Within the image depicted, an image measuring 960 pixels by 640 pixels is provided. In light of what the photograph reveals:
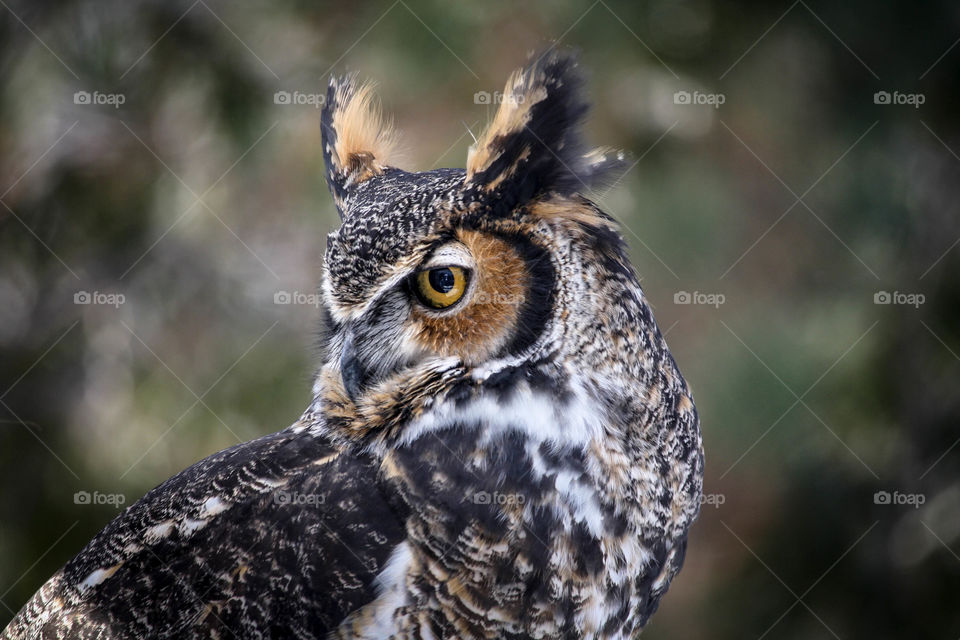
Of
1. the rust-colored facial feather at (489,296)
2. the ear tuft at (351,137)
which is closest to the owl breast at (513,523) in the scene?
the rust-colored facial feather at (489,296)

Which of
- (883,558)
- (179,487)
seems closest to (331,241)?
(179,487)

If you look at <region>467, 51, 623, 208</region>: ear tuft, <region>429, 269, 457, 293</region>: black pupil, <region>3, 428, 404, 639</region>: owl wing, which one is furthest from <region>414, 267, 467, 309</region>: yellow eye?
<region>3, 428, 404, 639</region>: owl wing

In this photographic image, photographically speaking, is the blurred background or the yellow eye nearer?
the yellow eye

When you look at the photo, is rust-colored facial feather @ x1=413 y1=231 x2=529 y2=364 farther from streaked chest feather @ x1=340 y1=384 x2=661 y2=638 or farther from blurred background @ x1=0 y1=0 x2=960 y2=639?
blurred background @ x1=0 y1=0 x2=960 y2=639

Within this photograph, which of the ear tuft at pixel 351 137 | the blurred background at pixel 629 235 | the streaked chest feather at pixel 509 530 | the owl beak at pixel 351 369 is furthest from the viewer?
the blurred background at pixel 629 235

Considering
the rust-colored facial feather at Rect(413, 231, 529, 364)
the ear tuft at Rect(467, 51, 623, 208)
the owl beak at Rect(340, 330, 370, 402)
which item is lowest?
the owl beak at Rect(340, 330, 370, 402)

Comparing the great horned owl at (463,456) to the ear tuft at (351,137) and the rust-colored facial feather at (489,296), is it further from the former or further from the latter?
the ear tuft at (351,137)

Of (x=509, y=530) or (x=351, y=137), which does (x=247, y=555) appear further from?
(x=351, y=137)

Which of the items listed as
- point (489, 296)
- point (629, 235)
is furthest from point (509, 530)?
point (629, 235)
